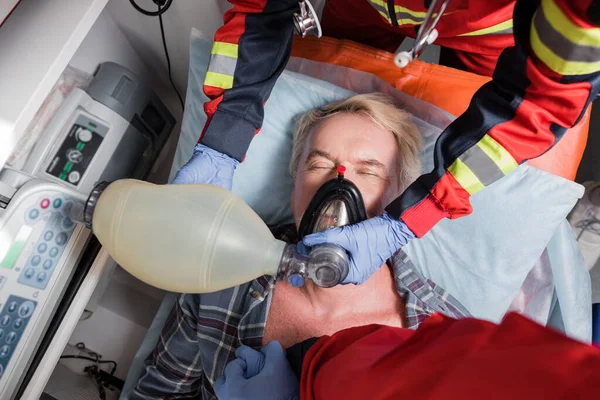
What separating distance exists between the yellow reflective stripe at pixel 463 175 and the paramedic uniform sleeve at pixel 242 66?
1.91ft

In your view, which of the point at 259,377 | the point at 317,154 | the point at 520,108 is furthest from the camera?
the point at 317,154

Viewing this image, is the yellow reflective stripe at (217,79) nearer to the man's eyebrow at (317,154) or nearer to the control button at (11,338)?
the man's eyebrow at (317,154)

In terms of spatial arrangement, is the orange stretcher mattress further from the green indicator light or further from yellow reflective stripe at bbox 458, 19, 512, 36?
the green indicator light

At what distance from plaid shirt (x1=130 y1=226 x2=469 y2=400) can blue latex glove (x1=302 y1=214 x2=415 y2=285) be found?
23 centimetres

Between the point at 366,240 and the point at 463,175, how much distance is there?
0.27 m

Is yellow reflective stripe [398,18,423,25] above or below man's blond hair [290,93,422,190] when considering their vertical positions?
above

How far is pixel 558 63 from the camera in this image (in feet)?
2.89

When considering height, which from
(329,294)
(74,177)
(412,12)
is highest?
(412,12)

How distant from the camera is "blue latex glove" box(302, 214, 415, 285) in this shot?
111 centimetres

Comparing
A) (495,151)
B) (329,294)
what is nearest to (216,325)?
(329,294)

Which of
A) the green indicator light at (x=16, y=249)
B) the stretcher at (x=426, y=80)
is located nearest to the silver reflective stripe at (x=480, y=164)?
the stretcher at (x=426, y=80)

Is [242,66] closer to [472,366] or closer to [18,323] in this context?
[18,323]

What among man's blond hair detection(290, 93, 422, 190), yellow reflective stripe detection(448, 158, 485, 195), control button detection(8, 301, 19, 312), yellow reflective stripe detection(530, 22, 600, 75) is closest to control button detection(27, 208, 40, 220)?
control button detection(8, 301, 19, 312)

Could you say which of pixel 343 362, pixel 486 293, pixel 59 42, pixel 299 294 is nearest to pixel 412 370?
pixel 343 362
